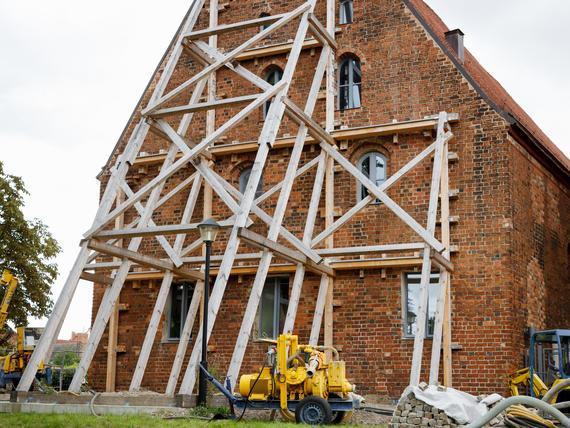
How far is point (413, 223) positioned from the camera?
15.5 m

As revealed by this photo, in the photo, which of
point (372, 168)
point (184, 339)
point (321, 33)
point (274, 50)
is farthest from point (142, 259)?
point (321, 33)

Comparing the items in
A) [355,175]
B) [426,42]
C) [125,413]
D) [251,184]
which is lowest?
[125,413]

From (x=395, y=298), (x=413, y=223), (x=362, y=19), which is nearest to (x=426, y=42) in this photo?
(x=362, y=19)

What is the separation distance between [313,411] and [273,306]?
614 cm

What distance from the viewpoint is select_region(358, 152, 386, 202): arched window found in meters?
17.8

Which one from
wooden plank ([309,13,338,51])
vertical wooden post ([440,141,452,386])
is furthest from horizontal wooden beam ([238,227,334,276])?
wooden plank ([309,13,338,51])

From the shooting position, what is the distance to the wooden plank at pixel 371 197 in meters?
16.2

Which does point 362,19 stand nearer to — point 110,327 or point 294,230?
point 294,230

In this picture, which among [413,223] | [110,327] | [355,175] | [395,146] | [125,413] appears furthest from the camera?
[110,327]

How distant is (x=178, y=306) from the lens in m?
19.2

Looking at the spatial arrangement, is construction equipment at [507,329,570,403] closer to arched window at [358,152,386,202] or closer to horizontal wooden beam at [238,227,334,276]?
horizontal wooden beam at [238,227,334,276]

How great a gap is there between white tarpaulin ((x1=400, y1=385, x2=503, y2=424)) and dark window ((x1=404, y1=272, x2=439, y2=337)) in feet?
15.7

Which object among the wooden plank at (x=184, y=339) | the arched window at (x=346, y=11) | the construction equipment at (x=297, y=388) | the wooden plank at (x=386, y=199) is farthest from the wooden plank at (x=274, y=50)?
the construction equipment at (x=297, y=388)

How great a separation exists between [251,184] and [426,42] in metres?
6.68
